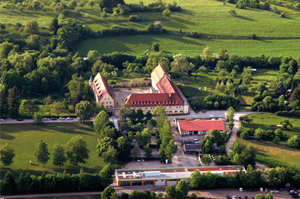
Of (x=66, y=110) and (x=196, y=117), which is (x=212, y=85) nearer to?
(x=196, y=117)

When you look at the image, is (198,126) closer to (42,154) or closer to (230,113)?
(230,113)

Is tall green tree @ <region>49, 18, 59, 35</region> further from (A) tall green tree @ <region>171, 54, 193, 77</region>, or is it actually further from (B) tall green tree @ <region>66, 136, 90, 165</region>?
(B) tall green tree @ <region>66, 136, 90, 165</region>

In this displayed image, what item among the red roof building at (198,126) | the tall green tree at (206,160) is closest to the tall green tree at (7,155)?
the red roof building at (198,126)

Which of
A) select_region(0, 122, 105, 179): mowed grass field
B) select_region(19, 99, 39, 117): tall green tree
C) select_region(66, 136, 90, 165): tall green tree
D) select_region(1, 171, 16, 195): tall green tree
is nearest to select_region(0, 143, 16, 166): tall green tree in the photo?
select_region(0, 122, 105, 179): mowed grass field

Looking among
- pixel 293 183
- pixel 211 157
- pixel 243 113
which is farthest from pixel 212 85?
pixel 293 183

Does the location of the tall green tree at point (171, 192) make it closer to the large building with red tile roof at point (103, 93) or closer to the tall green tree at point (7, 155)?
the tall green tree at point (7, 155)

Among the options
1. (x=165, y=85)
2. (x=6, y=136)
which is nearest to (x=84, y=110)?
(x=6, y=136)
